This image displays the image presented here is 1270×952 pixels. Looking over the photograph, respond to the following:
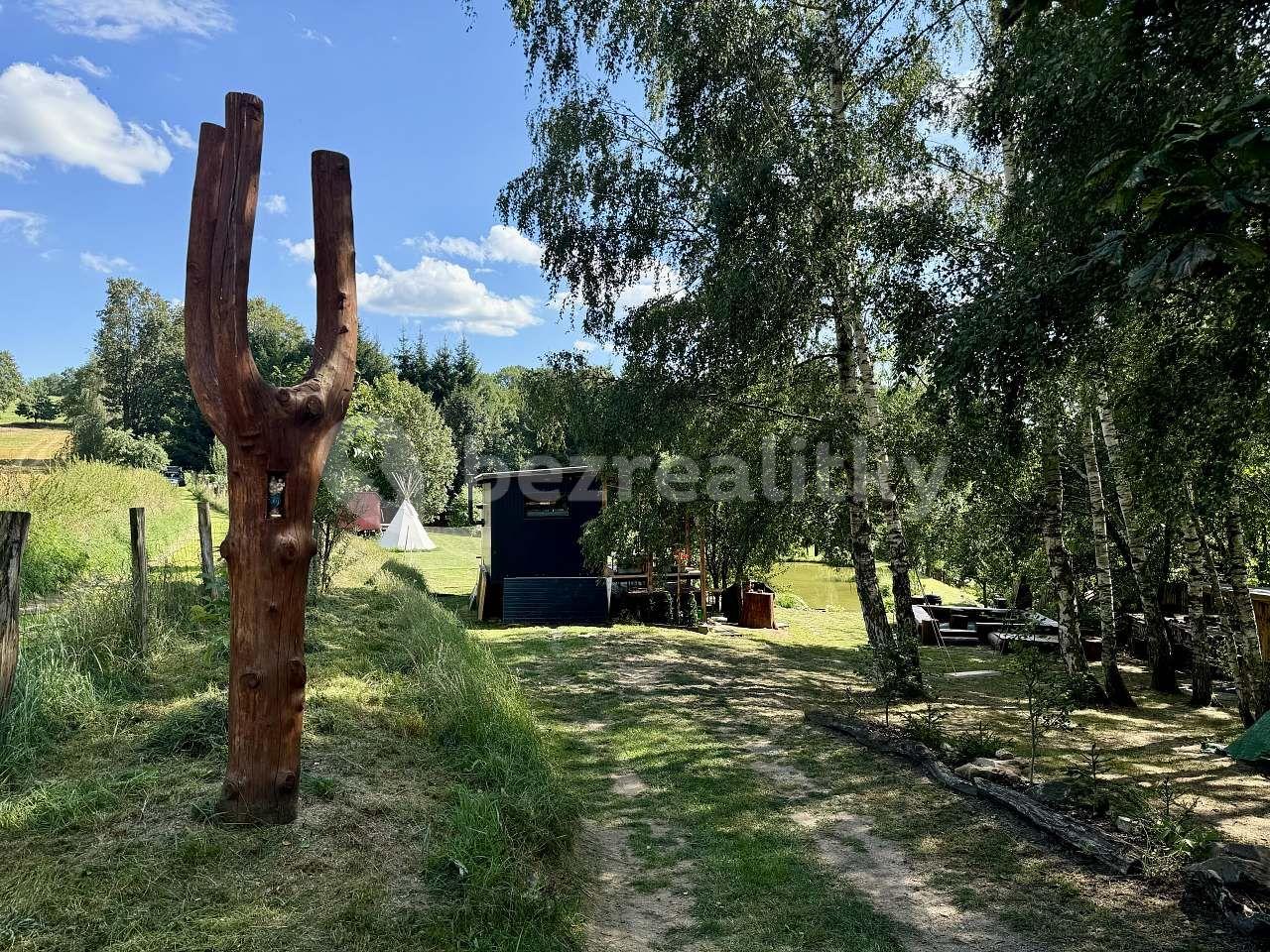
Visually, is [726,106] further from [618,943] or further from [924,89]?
[618,943]

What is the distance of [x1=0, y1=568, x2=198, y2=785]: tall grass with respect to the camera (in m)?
3.78

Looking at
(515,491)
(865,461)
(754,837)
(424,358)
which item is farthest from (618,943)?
(424,358)

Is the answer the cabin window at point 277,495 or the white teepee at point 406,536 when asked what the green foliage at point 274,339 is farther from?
the cabin window at point 277,495

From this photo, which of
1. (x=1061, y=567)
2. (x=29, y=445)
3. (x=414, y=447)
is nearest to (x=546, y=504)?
(x=1061, y=567)

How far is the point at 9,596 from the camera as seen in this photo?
12.1ft

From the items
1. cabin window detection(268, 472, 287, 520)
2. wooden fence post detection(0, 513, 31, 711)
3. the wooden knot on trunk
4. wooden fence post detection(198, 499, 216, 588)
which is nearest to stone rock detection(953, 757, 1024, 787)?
the wooden knot on trunk

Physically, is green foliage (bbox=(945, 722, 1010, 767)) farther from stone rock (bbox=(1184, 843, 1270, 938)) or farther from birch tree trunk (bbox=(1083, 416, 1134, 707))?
birch tree trunk (bbox=(1083, 416, 1134, 707))

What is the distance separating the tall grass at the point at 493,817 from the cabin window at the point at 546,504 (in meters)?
7.95

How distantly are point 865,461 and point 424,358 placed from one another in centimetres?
3859

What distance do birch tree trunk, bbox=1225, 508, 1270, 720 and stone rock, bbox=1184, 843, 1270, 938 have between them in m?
4.69

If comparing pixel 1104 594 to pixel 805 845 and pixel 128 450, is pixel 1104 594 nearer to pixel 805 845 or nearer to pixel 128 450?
pixel 805 845

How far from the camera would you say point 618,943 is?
133 inches

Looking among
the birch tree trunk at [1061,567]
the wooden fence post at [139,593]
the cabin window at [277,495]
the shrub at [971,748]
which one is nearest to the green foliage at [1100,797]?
the shrub at [971,748]

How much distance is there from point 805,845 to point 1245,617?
6569mm
